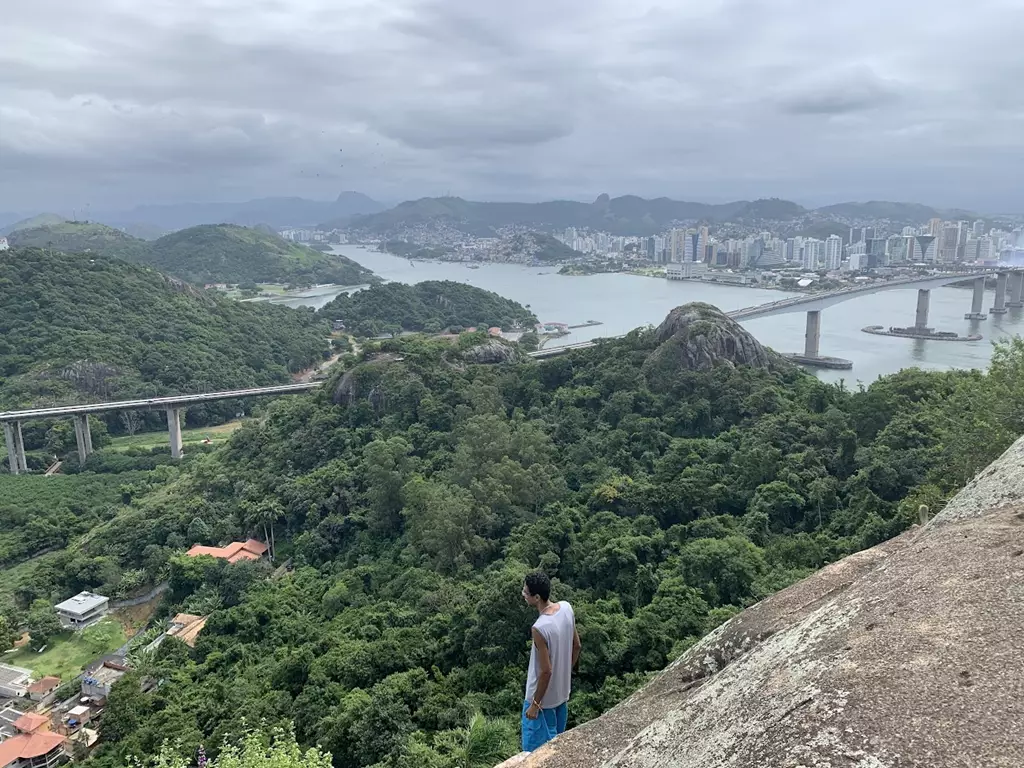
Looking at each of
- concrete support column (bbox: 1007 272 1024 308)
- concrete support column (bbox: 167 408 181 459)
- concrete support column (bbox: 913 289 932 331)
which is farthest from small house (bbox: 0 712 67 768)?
concrete support column (bbox: 1007 272 1024 308)

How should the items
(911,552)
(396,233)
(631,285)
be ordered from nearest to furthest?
(911,552), (631,285), (396,233)

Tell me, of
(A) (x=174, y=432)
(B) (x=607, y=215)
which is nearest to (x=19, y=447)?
(A) (x=174, y=432)

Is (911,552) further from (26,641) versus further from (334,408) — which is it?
(334,408)

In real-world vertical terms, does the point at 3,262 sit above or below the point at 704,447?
above

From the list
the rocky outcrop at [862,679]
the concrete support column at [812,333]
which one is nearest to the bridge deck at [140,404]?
the concrete support column at [812,333]

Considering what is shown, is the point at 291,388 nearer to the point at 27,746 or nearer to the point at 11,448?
the point at 11,448

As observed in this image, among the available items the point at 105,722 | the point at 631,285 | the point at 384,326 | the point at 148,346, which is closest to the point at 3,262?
the point at 148,346

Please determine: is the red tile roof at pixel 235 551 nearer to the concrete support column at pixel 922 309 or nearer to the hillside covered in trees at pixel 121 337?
the hillside covered in trees at pixel 121 337
